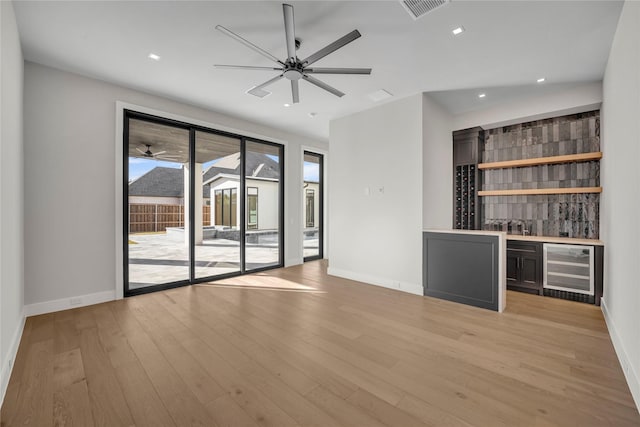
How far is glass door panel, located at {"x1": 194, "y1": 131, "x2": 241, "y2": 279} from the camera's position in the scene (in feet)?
16.8

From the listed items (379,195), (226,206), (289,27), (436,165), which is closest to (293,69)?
(289,27)

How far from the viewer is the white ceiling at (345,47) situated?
97.3 inches

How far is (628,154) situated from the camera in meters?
2.30

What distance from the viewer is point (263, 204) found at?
7.05 metres

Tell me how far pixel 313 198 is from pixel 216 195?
2510 mm

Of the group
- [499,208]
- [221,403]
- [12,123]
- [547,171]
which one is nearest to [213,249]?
[12,123]

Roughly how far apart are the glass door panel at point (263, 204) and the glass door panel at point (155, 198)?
1219 mm

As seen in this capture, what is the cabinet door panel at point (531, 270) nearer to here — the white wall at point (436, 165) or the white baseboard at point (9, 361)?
the white wall at point (436, 165)

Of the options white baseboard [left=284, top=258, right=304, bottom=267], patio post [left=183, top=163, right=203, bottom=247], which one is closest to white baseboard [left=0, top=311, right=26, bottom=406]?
patio post [left=183, top=163, right=203, bottom=247]

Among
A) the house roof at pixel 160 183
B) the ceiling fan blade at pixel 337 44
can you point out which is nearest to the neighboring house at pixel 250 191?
the house roof at pixel 160 183

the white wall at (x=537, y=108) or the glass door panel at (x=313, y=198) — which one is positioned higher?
the white wall at (x=537, y=108)

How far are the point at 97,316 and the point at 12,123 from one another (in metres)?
2.18

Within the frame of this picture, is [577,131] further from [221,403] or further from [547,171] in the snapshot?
[221,403]

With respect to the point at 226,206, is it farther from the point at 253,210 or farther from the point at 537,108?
the point at 537,108
